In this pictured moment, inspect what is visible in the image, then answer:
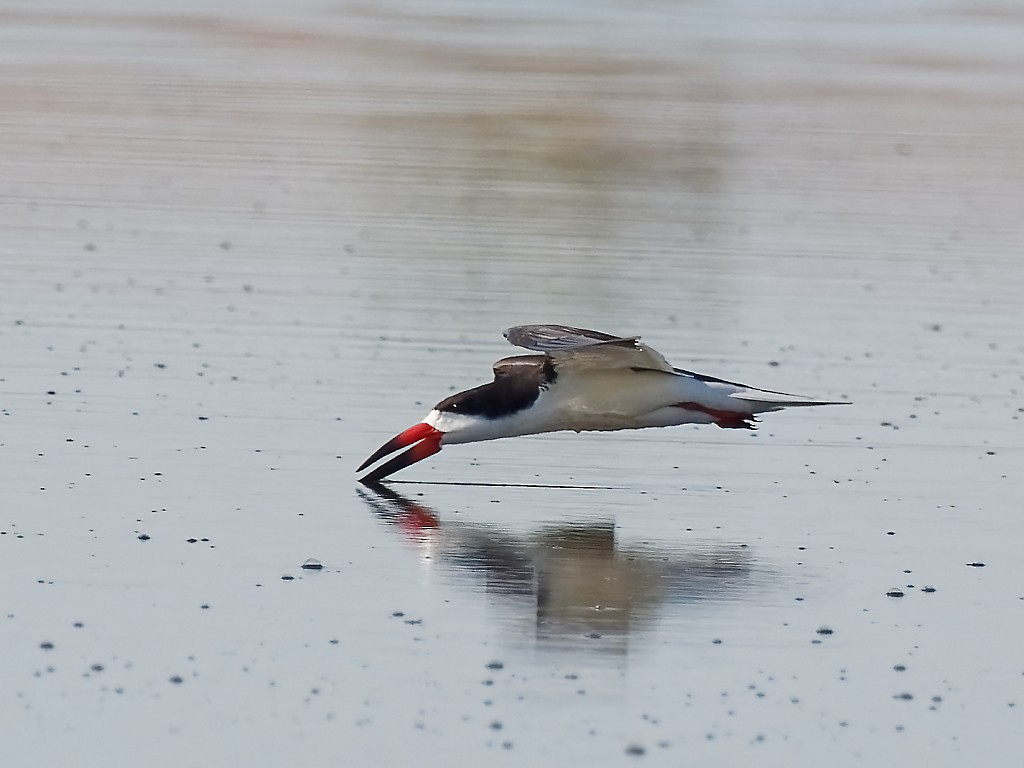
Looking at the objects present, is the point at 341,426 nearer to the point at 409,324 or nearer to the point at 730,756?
the point at 409,324

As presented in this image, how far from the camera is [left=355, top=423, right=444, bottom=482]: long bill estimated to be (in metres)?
7.44

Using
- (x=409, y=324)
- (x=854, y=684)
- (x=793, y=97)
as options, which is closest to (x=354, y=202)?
(x=409, y=324)

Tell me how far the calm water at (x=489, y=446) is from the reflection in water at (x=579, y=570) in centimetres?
2

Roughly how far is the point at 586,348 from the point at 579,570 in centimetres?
88

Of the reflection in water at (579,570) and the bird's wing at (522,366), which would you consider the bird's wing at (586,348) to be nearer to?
the bird's wing at (522,366)

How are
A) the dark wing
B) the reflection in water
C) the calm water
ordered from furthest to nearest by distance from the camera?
1. the dark wing
2. the reflection in water
3. the calm water

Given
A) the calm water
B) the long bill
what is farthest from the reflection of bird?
the calm water

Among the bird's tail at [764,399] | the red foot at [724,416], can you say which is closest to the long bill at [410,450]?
the red foot at [724,416]

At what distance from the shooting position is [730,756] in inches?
202

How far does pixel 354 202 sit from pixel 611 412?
652cm

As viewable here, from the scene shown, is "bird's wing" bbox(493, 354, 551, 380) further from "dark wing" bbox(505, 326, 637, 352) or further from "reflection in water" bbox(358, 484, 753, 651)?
"reflection in water" bbox(358, 484, 753, 651)

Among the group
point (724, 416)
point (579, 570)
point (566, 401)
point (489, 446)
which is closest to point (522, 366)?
point (566, 401)

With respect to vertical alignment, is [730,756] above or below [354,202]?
below

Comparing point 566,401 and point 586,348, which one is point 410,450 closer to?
point 566,401
